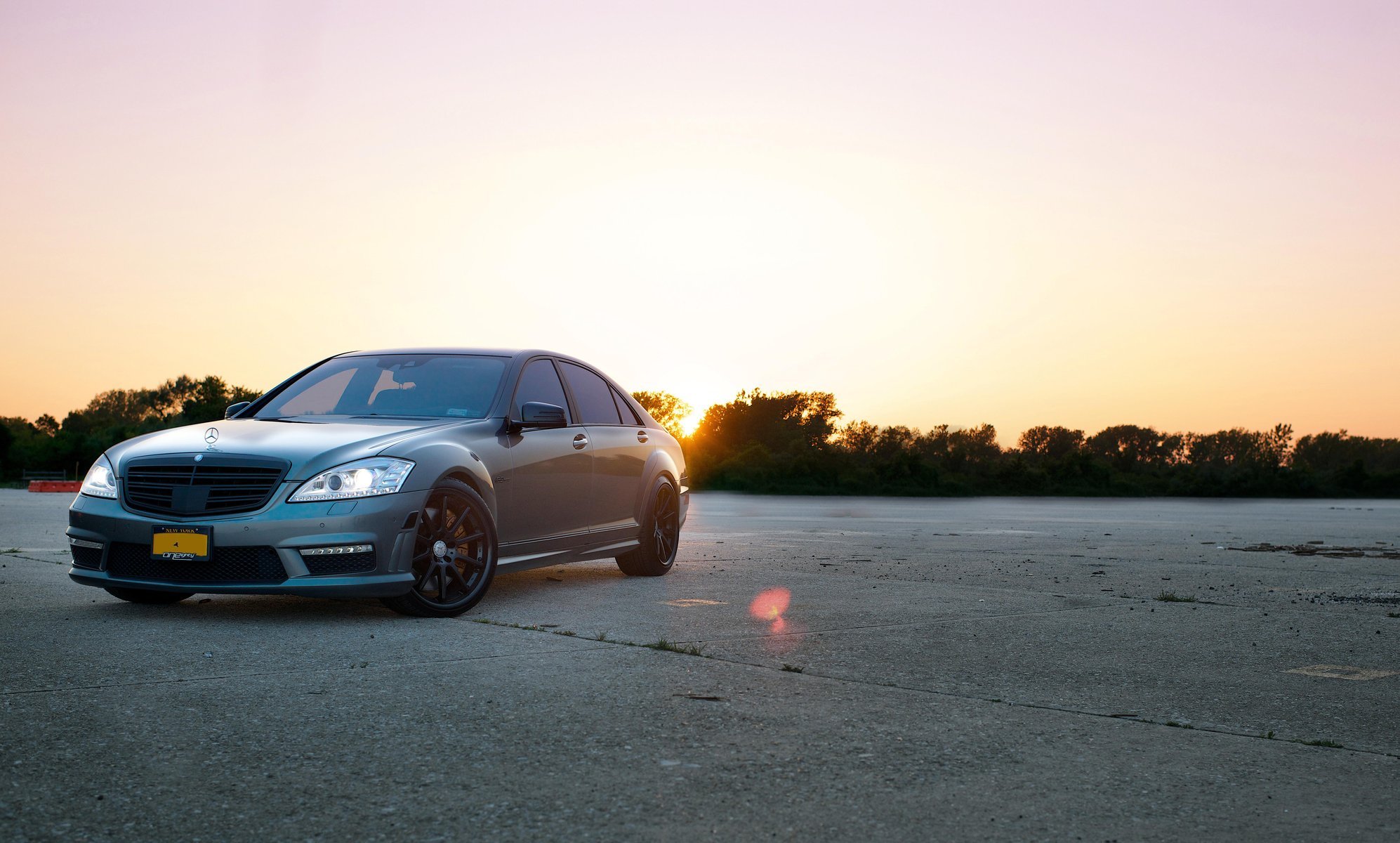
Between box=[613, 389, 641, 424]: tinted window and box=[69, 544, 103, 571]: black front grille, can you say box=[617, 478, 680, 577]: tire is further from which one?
box=[69, 544, 103, 571]: black front grille

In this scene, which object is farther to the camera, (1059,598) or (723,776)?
(1059,598)

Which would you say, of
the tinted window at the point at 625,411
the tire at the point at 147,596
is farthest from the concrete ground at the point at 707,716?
the tinted window at the point at 625,411

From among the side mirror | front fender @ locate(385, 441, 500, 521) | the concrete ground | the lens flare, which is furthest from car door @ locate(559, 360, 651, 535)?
front fender @ locate(385, 441, 500, 521)

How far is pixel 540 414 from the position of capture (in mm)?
7641

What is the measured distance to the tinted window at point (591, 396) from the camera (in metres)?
8.90

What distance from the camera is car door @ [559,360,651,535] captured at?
8703mm

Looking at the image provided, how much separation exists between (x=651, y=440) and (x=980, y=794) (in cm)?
660

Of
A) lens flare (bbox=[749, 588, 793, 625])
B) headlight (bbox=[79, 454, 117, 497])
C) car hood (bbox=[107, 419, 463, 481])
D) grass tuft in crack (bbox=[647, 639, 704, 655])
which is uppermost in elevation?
car hood (bbox=[107, 419, 463, 481])

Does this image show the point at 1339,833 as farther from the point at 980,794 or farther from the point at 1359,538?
the point at 1359,538

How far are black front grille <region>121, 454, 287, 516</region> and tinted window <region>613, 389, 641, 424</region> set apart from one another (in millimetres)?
3461

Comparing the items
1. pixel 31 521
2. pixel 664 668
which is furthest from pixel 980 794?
pixel 31 521

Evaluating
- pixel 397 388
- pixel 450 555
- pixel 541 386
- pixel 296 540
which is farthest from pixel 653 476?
pixel 296 540

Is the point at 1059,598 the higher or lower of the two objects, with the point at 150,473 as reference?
lower

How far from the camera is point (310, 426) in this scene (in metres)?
7.28
